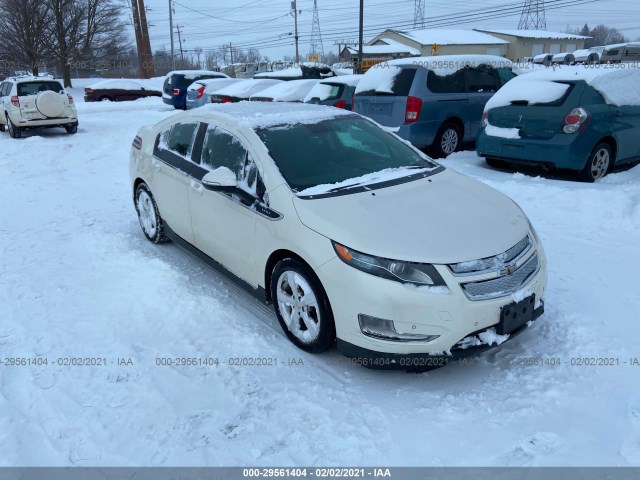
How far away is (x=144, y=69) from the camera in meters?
38.3

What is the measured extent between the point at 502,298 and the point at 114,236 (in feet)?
14.6

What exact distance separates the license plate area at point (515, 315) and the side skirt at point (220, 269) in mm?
1675

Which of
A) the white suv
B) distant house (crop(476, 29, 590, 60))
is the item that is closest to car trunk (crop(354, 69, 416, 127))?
the white suv

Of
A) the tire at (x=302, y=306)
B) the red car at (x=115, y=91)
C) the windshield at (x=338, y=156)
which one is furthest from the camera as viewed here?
the red car at (x=115, y=91)

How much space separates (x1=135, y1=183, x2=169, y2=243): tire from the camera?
532 cm

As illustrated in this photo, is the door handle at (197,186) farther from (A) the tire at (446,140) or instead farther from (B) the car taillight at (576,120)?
(A) the tire at (446,140)

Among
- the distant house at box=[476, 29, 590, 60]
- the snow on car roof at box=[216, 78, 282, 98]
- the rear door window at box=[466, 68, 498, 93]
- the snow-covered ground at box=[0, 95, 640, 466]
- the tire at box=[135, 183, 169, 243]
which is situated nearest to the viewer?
the snow-covered ground at box=[0, 95, 640, 466]

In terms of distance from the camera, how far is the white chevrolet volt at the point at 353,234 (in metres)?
2.91

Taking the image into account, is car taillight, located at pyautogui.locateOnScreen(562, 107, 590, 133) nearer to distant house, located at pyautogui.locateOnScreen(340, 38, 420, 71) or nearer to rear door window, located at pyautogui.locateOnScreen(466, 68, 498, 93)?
rear door window, located at pyautogui.locateOnScreen(466, 68, 498, 93)

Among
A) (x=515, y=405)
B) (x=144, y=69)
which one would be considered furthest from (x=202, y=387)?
(x=144, y=69)

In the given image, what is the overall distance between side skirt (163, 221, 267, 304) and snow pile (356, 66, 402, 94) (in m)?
5.64

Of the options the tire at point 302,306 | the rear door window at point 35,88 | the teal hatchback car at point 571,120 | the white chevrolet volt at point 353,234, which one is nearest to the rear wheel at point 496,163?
the teal hatchback car at point 571,120

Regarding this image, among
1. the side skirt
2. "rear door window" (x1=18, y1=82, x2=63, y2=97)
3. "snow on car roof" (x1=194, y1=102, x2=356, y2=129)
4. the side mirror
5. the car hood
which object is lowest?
the side skirt

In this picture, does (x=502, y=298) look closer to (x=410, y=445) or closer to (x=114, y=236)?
(x=410, y=445)
